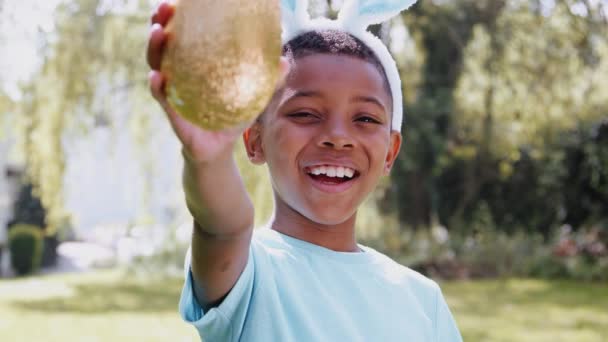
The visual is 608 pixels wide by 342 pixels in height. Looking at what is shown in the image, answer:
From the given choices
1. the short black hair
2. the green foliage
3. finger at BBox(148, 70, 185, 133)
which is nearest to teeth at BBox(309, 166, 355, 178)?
the short black hair

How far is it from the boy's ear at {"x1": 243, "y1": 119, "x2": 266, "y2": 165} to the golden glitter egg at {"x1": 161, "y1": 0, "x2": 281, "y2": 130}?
2.53 ft

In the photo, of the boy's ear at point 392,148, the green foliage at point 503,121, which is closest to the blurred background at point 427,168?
the green foliage at point 503,121

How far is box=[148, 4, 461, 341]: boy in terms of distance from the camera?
1.45 meters

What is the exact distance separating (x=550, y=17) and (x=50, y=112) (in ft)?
17.6

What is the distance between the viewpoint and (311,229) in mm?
1817

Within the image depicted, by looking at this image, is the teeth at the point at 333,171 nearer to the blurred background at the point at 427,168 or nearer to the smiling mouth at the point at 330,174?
the smiling mouth at the point at 330,174

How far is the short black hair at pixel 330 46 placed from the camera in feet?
5.87

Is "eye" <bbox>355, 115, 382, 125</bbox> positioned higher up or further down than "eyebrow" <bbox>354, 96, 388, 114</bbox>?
further down

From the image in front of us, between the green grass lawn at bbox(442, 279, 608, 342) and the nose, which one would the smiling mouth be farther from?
the green grass lawn at bbox(442, 279, 608, 342)

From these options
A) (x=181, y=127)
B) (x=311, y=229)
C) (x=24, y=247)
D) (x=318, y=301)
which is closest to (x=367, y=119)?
(x=311, y=229)

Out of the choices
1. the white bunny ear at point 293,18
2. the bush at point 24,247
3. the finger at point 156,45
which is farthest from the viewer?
the bush at point 24,247

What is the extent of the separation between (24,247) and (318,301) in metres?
16.3

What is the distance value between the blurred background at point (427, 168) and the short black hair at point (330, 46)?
3.40 metres

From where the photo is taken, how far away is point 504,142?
510 inches
